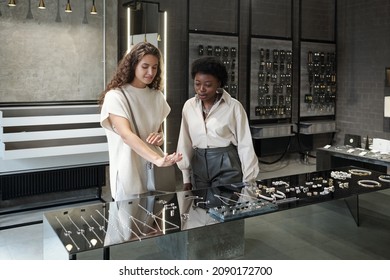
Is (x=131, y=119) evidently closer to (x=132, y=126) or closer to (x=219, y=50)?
(x=132, y=126)

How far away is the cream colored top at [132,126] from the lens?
7.57 feet

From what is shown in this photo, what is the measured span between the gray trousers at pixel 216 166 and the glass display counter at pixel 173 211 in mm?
77

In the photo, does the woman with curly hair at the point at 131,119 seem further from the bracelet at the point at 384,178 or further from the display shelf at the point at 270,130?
the display shelf at the point at 270,130

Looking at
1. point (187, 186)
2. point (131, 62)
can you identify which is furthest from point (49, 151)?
point (131, 62)

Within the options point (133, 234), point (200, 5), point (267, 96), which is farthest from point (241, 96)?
point (133, 234)

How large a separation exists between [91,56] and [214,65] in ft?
10.7

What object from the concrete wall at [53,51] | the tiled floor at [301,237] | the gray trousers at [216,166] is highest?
the concrete wall at [53,51]

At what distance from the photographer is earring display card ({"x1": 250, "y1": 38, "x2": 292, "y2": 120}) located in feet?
25.6

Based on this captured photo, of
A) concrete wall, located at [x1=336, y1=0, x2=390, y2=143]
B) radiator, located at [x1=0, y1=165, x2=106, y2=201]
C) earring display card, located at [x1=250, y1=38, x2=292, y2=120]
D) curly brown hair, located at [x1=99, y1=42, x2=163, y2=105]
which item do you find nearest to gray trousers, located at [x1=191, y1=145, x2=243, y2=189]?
curly brown hair, located at [x1=99, y1=42, x2=163, y2=105]

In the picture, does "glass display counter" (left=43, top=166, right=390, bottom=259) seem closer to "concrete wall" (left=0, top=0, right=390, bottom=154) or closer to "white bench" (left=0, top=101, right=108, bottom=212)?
"white bench" (left=0, top=101, right=108, bottom=212)

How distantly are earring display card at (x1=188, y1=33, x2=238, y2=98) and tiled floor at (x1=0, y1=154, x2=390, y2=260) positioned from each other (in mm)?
2923

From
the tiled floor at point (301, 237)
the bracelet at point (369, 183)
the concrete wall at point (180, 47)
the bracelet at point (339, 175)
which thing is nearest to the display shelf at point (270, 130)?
the concrete wall at point (180, 47)

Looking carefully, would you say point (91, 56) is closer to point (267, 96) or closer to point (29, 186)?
point (29, 186)

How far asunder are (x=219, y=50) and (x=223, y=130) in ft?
15.6
